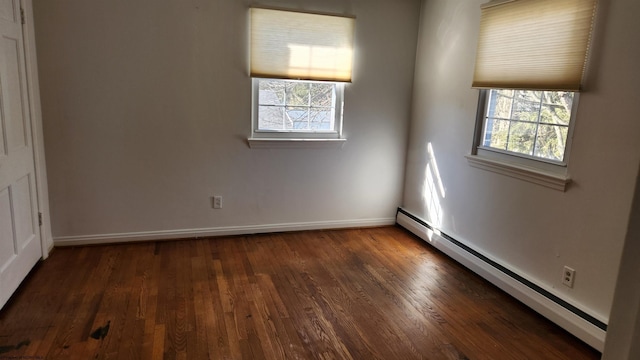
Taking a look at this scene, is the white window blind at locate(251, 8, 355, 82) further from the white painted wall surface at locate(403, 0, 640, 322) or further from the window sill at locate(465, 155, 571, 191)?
the window sill at locate(465, 155, 571, 191)

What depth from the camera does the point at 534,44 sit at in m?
2.66

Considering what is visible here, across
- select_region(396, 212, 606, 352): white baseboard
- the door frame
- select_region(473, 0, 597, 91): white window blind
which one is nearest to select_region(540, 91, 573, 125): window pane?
select_region(473, 0, 597, 91): white window blind

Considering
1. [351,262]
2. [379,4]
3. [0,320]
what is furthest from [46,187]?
[379,4]

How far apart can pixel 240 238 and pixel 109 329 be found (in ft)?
5.19

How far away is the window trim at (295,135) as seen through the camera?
145 inches

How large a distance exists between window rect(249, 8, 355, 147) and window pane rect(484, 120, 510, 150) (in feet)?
4.27

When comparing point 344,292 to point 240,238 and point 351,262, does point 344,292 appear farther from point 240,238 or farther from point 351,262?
point 240,238

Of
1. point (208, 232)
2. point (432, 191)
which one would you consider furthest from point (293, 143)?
point (432, 191)

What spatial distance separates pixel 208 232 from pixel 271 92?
1347 mm

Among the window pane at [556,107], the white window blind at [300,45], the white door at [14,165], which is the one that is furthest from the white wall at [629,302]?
the white window blind at [300,45]

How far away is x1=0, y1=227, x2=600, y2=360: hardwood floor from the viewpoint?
223cm

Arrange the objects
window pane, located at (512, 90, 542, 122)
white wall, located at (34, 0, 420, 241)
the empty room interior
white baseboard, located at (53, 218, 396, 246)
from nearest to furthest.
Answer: the empty room interior, window pane, located at (512, 90, 542, 122), white wall, located at (34, 0, 420, 241), white baseboard, located at (53, 218, 396, 246)

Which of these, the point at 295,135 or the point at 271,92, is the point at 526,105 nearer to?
the point at 295,135

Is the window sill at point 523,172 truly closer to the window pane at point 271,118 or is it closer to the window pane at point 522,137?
the window pane at point 522,137
